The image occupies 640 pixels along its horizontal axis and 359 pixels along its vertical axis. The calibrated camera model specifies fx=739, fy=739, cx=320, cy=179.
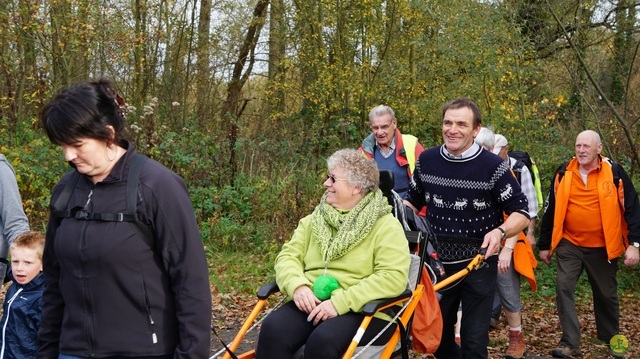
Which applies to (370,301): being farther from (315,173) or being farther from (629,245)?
(315,173)

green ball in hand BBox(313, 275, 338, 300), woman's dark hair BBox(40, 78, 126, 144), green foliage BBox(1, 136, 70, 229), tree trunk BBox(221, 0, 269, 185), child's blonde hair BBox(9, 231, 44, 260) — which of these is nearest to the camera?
woman's dark hair BBox(40, 78, 126, 144)

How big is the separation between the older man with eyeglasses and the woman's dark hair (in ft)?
14.5

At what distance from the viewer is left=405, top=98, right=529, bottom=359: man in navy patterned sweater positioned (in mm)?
5203

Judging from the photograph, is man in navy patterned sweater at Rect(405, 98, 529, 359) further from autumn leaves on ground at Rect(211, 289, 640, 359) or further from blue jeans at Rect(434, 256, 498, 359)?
autumn leaves on ground at Rect(211, 289, 640, 359)

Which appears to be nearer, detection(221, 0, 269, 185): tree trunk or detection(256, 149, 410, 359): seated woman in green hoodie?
detection(256, 149, 410, 359): seated woman in green hoodie

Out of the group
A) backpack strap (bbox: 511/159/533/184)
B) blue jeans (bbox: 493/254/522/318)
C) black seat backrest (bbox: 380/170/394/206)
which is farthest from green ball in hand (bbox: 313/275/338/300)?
backpack strap (bbox: 511/159/533/184)

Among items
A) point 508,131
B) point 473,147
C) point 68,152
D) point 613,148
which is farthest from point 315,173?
point 68,152

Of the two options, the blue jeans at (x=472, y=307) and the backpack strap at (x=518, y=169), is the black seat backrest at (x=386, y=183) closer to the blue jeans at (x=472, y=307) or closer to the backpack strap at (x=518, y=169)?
the blue jeans at (x=472, y=307)

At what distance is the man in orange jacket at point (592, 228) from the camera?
742 centimetres

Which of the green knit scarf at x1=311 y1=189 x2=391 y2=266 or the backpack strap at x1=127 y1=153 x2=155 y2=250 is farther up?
the backpack strap at x1=127 y1=153 x2=155 y2=250

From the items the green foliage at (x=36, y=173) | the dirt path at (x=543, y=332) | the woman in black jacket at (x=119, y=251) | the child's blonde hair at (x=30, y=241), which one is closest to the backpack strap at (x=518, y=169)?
the dirt path at (x=543, y=332)

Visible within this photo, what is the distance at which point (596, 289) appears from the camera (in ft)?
25.4

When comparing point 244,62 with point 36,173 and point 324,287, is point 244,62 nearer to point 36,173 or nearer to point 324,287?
point 36,173

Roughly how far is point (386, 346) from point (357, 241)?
0.68 m
